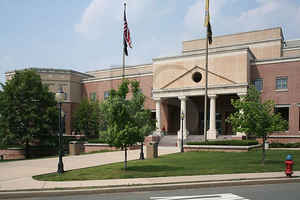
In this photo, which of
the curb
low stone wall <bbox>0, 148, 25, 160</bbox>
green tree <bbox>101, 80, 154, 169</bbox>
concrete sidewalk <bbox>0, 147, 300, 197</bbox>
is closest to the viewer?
the curb

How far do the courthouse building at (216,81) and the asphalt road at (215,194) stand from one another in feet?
82.8

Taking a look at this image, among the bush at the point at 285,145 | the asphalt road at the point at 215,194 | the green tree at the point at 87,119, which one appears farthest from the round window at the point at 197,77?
the asphalt road at the point at 215,194

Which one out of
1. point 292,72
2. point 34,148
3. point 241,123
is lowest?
point 34,148

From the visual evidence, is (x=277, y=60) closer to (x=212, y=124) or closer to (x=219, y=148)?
(x=212, y=124)

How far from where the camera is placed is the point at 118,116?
13.4 metres

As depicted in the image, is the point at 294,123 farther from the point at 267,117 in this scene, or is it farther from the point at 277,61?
the point at 267,117

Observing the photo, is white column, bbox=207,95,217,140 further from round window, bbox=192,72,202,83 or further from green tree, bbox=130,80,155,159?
green tree, bbox=130,80,155,159

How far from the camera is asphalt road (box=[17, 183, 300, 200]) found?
8.77m

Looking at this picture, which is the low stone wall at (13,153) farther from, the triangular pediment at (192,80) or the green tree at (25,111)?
the triangular pediment at (192,80)

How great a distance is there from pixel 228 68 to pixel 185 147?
52.2 feet

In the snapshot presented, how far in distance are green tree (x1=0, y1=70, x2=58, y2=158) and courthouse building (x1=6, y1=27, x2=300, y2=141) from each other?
8.09m

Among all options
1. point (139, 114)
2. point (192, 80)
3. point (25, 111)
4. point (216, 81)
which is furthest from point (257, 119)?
point (25, 111)

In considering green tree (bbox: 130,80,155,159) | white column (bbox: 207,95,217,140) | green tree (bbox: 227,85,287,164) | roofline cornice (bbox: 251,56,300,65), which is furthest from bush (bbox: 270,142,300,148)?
green tree (bbox: 130,80,155,159)

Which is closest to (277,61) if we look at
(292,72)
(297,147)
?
(292,72)
